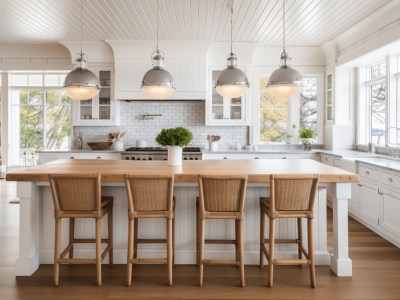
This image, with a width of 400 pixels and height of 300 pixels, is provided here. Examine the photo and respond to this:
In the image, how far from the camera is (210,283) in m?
3.29

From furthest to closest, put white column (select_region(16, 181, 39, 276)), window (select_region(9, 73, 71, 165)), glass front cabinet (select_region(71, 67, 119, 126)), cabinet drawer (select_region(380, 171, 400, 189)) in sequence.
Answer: window (select_region(9, 73, 71, 165)) → glass front cabinet (select_region(71, 67, 119, 126)) → cabinet drawer (select_region(380, 171, 400, 189)) → white column (select_region(16, 181, 39, 276))

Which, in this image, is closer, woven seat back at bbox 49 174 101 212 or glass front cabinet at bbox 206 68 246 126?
woven seat back at bbox 49 174 101 212

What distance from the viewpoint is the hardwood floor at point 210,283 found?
3051 millimetres

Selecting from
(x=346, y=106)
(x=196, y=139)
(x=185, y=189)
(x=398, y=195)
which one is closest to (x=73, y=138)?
(x=196, y=139)

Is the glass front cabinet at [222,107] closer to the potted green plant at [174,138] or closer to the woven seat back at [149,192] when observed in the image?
the potted green plant at [174,138]

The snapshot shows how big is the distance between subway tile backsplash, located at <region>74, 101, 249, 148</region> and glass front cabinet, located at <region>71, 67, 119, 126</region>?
335 millimetres

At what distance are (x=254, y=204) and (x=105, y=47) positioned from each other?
4.62 m

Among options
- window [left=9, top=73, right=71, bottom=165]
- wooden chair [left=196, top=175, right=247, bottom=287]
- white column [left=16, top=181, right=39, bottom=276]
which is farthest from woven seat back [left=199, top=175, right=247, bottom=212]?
window [left=9, top=73, right=71, bottom=165]

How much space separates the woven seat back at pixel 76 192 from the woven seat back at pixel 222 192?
88cm

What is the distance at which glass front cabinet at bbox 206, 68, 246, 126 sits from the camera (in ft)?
23.4

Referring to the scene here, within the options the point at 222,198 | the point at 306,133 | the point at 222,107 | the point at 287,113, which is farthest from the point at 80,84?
the point at 287,113

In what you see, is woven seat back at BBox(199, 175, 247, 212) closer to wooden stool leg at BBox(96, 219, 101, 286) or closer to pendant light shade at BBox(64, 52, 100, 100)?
wooden stool leg at BBox(96, 219, 101, 286)

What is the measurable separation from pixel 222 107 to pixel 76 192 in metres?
4.40

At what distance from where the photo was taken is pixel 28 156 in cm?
873
